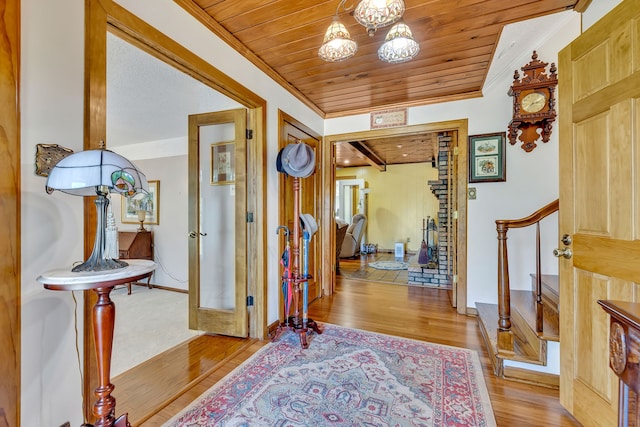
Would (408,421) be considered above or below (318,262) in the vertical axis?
below

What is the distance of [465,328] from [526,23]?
260 cm

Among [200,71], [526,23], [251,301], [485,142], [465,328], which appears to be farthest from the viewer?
[485,142]

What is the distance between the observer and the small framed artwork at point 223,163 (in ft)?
8.36

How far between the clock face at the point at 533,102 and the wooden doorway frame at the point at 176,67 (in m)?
2.35

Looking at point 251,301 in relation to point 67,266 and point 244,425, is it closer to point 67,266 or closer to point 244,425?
point 244,425

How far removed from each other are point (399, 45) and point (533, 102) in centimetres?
159

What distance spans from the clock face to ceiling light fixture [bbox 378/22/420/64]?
1425 mm

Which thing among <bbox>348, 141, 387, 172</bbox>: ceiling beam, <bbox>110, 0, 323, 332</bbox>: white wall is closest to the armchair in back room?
<bbox>348, 141, 387, 172</bbox>: ceiling beam

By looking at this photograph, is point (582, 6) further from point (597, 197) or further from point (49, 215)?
point (49, 215)

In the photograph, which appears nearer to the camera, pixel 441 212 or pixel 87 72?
pixel 87 72

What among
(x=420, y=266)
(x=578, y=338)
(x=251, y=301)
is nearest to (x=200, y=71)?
(x=251, y=301)

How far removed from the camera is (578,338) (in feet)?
4.77

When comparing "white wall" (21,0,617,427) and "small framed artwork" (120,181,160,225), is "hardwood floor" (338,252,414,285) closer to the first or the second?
"small framed artwork" (120,181,160,225)

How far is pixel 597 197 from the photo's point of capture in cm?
133
